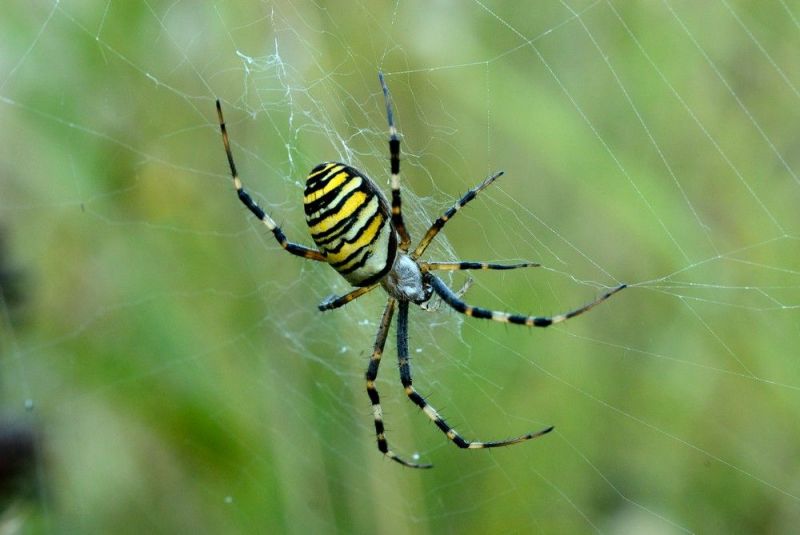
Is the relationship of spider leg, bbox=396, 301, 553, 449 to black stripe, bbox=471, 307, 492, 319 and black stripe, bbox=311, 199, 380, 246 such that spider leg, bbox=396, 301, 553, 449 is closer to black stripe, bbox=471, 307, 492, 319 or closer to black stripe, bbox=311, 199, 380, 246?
black stripe, bbox=471, 307, 492, 319

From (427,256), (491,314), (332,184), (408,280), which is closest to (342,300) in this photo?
(408,280)

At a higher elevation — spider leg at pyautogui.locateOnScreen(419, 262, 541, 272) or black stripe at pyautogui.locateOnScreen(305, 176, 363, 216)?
black stripe at pyautogui.locateOnScreen(305, 176, 363, 216)

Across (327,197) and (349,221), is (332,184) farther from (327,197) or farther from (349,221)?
(349,221)

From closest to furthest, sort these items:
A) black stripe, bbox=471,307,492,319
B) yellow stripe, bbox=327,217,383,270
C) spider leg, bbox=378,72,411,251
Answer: spider leg, bbox=378,72,411,251 → yellow stripe, bbox=327,217,383,270 → black stripe, bbox=471,307,492,319

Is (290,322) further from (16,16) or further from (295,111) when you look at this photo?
(16,16)

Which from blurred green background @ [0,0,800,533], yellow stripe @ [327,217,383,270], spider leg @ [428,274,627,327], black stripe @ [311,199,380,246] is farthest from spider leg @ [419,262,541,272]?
black stripe @ [311,199,380,246]

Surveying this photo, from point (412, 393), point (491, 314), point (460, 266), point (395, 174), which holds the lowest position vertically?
point (412, 393)
